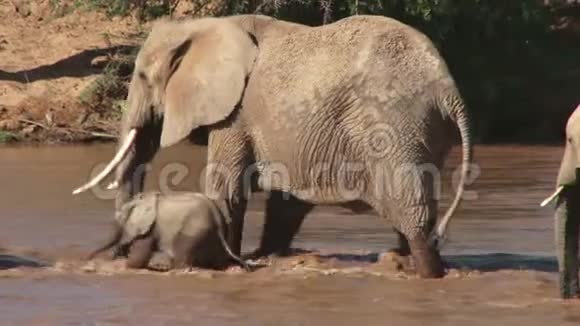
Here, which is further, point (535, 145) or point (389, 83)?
point (535, 145)

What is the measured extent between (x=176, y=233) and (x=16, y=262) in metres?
1.21

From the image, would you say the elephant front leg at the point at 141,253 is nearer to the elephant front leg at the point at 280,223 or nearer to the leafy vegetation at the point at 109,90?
the elephant front leg at the point at 280,223

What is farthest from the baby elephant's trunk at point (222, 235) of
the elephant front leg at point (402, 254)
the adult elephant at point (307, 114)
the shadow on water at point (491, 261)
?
the elephant front leg at point (402, 254)

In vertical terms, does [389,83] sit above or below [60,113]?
above

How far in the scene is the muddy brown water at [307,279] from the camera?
→ 9398 mm

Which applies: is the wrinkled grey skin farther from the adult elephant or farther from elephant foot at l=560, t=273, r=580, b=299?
the adult elephant

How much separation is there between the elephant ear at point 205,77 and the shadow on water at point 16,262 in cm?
115

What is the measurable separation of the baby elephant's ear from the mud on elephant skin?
2712 mm

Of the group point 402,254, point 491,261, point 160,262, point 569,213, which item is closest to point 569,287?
point 569,213

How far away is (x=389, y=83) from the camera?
10617 millimetres

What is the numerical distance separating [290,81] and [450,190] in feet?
15.0

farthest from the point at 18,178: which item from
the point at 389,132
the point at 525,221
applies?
the point at 389,132

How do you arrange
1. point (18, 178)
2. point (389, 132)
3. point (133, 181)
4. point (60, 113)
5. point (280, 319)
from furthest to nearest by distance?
point (60, 113) → point (18, 178) → point (133, 181) → point (389, 132) → point (280, 319)

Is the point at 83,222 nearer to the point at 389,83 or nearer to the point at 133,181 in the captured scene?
the point at 133,181
